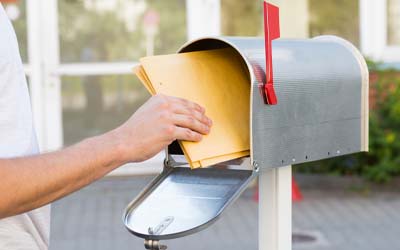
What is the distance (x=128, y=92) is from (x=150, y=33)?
27.2 inches

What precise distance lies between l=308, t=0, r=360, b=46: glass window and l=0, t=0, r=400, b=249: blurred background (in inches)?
0.4

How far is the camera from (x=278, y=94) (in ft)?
7.43

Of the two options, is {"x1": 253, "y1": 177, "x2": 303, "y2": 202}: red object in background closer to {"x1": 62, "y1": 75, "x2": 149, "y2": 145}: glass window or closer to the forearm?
{"x1": 62, "y1": 75, "x2": 149, "y2": 145}: glass window

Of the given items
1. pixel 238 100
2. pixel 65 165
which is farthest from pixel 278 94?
pixel 65 165

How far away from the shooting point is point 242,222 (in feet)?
24.6

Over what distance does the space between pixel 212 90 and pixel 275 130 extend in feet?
0.66

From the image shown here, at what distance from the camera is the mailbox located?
218 cm

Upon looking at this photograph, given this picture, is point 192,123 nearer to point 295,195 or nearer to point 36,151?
point 36,151

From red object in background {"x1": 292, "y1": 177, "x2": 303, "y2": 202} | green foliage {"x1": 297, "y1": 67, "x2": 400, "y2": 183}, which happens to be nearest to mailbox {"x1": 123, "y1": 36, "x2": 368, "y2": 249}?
red object in background {"x1": 292, "y1": 177, "x2": 303, "y2": 202}

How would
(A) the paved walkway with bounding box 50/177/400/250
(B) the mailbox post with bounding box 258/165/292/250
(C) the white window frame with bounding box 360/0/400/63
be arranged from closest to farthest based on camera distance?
(B) the mailbox post with bounding box 258/165/292/250, (A) the paved walkway with bounding box 50/177/400/250, (C) the white window frame with bounding box 360/0/400/63

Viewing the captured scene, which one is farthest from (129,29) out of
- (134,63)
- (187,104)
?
(187,104)

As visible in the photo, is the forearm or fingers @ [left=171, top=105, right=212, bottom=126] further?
fingers @ [left=171, top=105, right=212, bottom=126]

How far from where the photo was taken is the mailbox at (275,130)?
2176 millimetres

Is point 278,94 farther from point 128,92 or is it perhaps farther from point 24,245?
point 128,92
